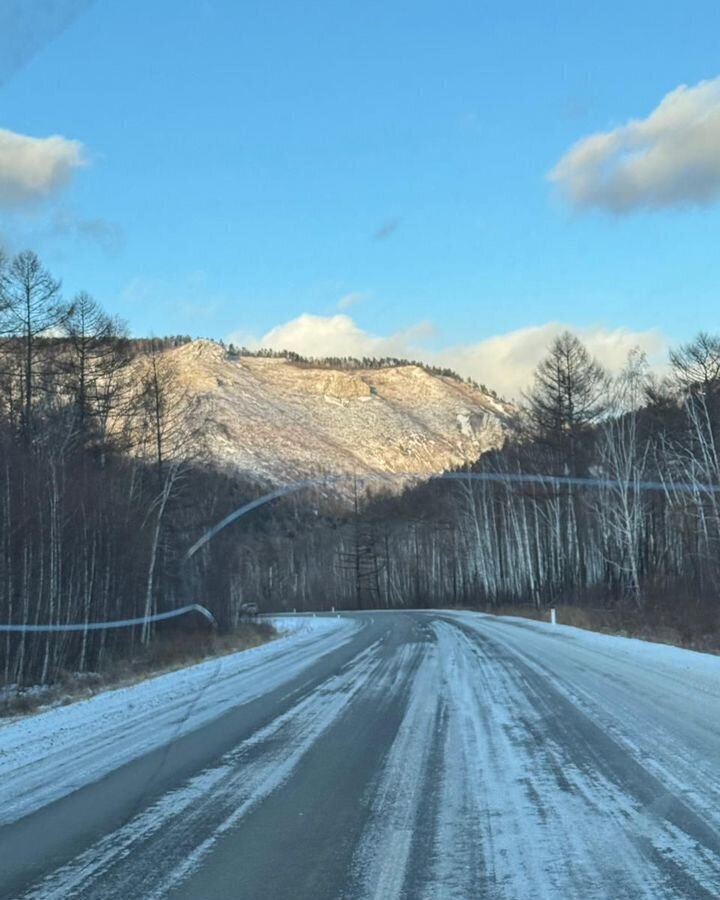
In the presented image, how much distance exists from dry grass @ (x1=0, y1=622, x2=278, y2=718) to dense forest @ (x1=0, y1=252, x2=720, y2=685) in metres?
1.39

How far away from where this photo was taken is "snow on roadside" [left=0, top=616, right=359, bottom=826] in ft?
27.4

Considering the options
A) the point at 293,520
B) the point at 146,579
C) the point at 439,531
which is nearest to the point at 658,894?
the point at 146,579

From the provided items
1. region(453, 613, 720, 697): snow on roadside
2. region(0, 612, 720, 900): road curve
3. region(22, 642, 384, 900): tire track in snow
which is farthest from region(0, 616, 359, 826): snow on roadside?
region(453, 613, 720, 697): snow on roadside

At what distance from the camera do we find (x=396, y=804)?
22.7 ft

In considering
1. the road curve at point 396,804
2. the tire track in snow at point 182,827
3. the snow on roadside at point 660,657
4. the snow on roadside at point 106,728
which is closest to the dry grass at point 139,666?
the snow on roadside at point 106,728

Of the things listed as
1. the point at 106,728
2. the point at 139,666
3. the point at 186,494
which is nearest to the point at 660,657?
the point at 106,728

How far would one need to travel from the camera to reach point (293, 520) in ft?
508

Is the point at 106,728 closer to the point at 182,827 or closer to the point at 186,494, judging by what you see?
the point at 182,827

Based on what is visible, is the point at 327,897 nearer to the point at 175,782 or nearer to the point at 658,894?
the point at 658,894

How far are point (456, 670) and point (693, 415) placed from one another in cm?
2960

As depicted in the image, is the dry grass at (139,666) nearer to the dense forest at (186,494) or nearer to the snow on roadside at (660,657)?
the dense forest at (186,494)

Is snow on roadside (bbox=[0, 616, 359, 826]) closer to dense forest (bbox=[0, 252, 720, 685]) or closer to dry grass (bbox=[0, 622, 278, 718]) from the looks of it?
dry grass (bbox=[0, 622, 278, 718])

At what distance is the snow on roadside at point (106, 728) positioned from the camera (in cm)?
835

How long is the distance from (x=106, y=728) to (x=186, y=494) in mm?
31519
